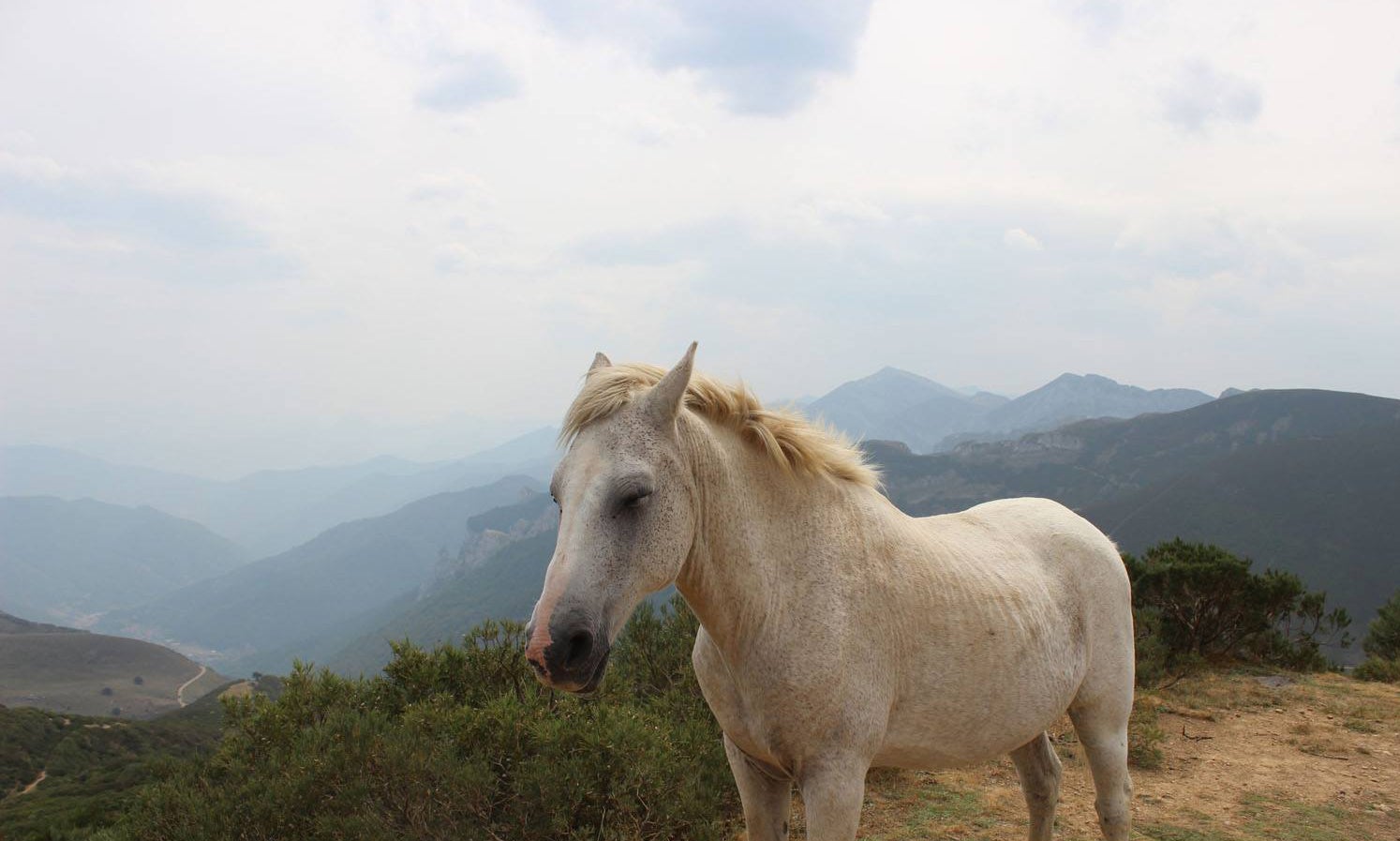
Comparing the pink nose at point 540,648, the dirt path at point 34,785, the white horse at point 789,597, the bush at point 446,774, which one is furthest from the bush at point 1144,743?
the dirt path at point 34,785

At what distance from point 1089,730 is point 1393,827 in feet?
15.3

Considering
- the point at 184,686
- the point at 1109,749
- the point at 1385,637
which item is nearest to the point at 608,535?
the point at 1109,749

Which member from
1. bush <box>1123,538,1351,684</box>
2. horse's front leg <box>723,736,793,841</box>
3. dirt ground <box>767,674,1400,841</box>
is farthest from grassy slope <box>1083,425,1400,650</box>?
horse's front leg <box>723,736,793,841</box>

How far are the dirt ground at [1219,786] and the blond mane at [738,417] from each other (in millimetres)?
3907

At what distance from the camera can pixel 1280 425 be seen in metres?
116

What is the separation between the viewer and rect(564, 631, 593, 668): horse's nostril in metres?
1.92

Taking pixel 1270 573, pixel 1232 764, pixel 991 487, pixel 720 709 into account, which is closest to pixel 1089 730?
pixel 720 709

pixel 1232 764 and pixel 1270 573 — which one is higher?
pixel 1270 573

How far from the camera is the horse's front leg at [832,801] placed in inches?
89.7

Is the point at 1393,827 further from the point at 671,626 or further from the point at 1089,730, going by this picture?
the point at 671,626

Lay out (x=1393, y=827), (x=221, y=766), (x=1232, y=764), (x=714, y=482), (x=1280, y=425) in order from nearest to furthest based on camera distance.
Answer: (x=714, y=482), (x=221, y=766), (x=1393, y=827), (x=1232, y=764), (x=1280, y=425)

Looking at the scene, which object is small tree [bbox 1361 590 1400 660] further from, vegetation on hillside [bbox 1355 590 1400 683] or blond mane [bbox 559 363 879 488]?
blond mane [bbox 559 363 879 488]

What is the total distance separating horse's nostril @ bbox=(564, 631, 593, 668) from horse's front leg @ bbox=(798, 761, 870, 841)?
898 mm

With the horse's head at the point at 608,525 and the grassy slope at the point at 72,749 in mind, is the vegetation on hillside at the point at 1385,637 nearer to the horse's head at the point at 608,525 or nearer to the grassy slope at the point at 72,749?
the horse's head at the point at 608,525
